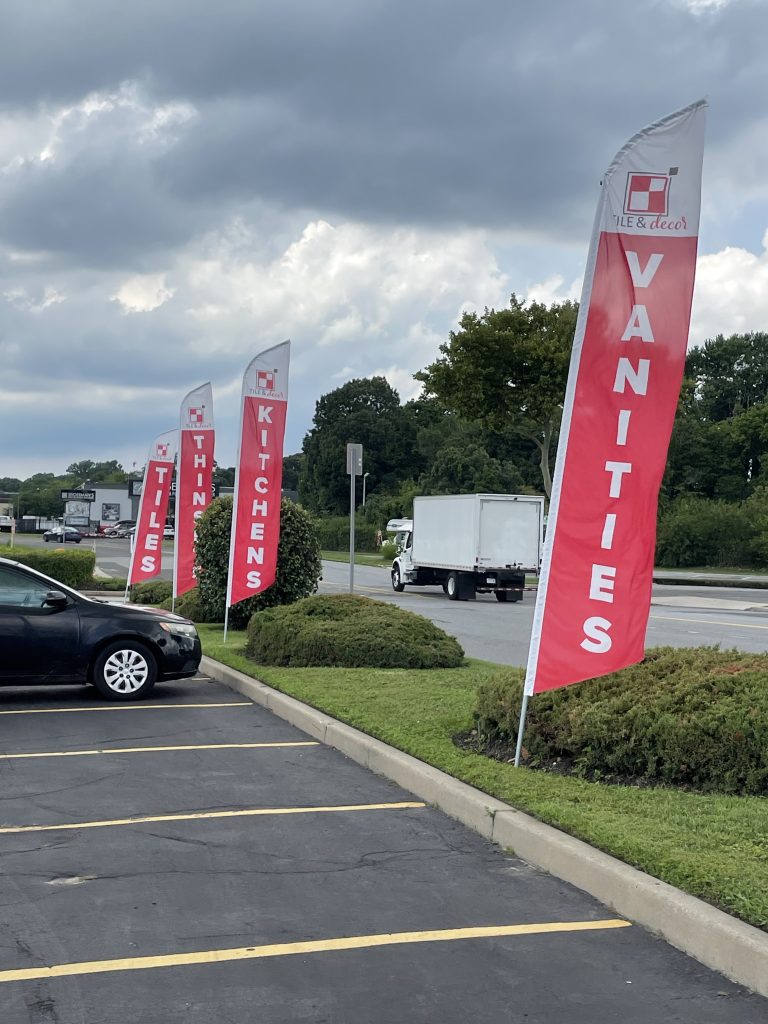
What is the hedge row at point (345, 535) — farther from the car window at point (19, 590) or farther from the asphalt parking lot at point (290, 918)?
the asphalt parking lot at point (290, 918)

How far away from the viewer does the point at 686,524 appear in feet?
173

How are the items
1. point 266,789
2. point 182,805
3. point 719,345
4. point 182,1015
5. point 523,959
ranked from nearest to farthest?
1. point 182,1015
2. point 523,959
3. point 182,805
4. point 266,789
5. point 719,345

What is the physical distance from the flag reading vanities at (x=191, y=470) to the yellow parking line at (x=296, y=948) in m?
15.1

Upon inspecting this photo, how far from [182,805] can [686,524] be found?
47.9 m

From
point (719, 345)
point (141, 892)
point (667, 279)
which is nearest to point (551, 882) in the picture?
point (141, 892)

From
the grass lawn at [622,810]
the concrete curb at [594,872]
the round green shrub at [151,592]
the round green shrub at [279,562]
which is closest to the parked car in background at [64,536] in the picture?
the round green shrub at [151,592]

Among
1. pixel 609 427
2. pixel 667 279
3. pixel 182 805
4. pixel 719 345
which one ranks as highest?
pixel 719 345

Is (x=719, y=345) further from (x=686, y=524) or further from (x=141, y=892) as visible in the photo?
(x=141, y=892)

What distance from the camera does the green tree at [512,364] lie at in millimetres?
39625

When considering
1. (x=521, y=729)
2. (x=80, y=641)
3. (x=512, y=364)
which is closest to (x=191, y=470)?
(x=80, y=641)

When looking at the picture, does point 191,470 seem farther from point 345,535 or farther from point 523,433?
point 345,535

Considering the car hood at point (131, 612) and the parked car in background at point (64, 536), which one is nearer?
the car hood at point (131, 612)

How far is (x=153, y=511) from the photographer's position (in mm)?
23953

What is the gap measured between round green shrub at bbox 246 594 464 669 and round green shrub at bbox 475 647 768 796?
4.68 meters
